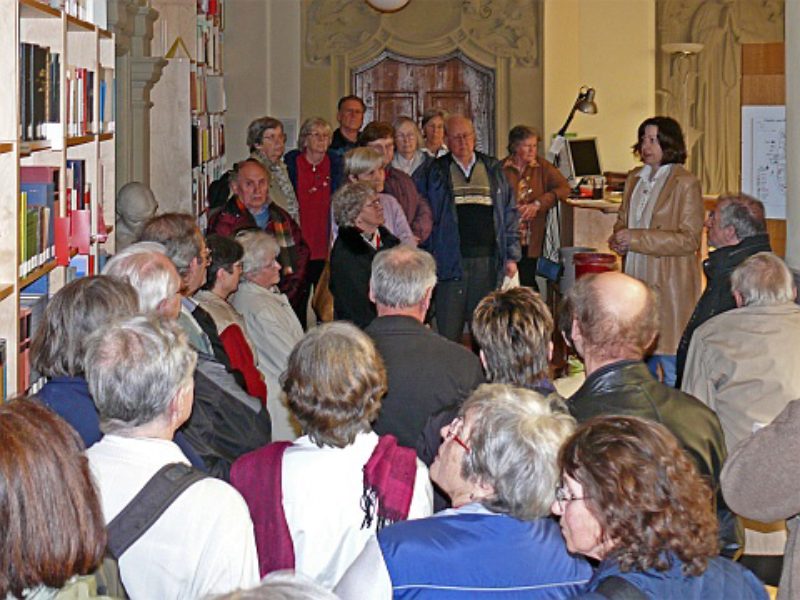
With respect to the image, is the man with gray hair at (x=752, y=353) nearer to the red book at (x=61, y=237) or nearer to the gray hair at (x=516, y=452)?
the gray hair at (x=516, y=452)

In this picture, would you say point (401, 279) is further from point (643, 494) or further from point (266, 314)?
point (643, 494)

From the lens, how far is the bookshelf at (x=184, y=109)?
8.27 m

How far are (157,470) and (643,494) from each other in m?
1.02

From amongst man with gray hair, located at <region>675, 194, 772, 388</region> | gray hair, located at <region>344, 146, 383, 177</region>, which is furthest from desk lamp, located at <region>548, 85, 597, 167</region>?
man with gray hair, located at <region>675, 194, 772, 388</region>

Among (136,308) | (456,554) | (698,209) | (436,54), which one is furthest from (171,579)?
(436,54)

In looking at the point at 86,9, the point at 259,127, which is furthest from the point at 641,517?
the point at 259,127

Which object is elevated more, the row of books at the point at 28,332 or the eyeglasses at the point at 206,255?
the eyeglasses at the point at 206,255

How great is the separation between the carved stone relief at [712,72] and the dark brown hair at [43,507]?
12.1 meters

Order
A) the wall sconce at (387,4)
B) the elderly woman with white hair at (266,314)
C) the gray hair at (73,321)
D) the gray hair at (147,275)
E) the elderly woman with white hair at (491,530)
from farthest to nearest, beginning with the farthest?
the wall sconce at (387,4) → the elderly woman with white hair at (266,314) → the gray hair at (147,275) → the gray hair at (73,321) → the elderly woman with white hair at (491,530)

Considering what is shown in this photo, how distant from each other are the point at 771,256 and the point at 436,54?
8.69 m

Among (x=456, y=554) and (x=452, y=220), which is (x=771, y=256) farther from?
(x=452, y=220)

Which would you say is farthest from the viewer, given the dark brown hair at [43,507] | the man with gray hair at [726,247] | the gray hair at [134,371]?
the man with gray hair at [726,247]

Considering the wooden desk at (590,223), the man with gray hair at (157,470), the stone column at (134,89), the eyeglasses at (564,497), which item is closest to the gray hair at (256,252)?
the man with gray hair at (157,470)

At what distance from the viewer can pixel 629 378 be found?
3535 millimetres
